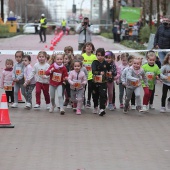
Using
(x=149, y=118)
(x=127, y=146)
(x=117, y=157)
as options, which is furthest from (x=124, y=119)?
(x=117, y=157)

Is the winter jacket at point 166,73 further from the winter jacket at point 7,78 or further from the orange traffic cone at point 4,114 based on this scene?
the orange traffic cone at point 4,114

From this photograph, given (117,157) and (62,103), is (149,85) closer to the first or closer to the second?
(62,103)

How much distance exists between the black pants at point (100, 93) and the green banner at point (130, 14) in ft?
134

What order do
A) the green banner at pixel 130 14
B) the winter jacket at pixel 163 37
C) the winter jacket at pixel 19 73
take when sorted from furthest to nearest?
the green banner at pixel 130 14
the winter jacket at pixel 163 37
the winter jacket at pixel 19 73

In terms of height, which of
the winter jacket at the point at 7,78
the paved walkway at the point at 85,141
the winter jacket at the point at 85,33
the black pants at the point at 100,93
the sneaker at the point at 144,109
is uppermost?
the winter jacket at the point at 85,33

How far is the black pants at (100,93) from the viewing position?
13031 millimetres

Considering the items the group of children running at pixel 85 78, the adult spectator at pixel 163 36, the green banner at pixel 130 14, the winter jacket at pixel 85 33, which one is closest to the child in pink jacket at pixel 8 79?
the group of children running at pixel 85 78

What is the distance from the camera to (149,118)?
1285 centimetres

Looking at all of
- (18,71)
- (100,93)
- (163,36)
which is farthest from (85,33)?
(100,93)

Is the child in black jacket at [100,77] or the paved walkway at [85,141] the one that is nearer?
the paved walkway at [85,141]

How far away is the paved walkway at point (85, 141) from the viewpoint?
860 centimetres

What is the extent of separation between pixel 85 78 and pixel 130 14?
1627 inches

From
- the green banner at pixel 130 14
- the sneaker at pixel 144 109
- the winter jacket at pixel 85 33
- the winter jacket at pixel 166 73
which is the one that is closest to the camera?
the sneaker at pixel 144 109

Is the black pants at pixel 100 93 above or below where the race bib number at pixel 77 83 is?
below
